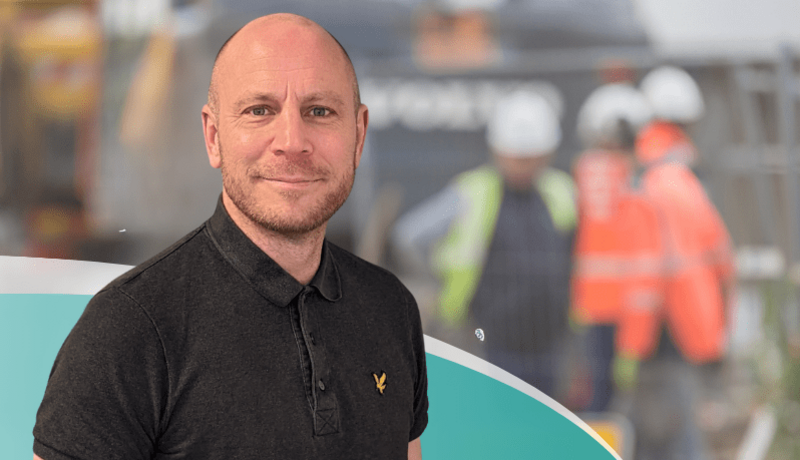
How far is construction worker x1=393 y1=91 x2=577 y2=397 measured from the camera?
187 cm

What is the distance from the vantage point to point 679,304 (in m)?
1.89

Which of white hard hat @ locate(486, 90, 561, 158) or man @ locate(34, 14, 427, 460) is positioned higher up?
white hard hat @ locate(486, 90, 561, 158)

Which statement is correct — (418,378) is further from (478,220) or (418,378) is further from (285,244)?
(478,220)

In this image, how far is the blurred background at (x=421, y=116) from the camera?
177 cm

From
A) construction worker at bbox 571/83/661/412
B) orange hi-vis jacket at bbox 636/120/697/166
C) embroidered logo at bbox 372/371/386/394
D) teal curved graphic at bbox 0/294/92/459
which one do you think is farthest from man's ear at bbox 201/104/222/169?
orange hi-vis jacket at bbox 636/120/697/166

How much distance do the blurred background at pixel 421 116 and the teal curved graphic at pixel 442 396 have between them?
7cm

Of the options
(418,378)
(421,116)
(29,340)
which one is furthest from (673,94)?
(29,340)

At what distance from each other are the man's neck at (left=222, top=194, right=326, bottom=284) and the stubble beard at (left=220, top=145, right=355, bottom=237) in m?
0.01

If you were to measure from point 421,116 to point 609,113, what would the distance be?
0.50 meters

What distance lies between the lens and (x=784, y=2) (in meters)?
1.91

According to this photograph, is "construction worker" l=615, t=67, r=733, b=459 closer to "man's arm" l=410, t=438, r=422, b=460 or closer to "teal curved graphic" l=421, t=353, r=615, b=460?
"teal curved graphic" l=421, t=353, r=615, b=460

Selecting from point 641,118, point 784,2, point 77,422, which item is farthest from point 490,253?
point 77,422

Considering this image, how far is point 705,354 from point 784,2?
97 cm

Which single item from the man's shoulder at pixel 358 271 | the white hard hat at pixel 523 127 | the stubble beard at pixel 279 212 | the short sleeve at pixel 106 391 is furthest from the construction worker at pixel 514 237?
the short sleeve at pixel 106 391
